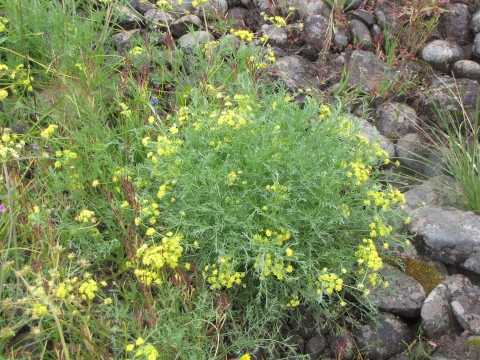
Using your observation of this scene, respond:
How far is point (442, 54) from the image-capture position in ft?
15.1

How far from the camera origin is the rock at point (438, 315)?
9.91 feet

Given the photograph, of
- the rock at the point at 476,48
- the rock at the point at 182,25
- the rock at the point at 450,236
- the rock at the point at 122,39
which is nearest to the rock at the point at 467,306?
the rock at the point at 450,236

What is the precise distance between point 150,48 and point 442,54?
2.56m

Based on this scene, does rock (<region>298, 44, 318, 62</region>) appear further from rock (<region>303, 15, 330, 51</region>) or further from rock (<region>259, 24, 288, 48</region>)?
rock (<region>259, 24, 288, 48</region>)

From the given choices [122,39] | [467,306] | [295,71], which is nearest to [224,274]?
[467,306]

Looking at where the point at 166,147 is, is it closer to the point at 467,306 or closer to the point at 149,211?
the point at 149,211

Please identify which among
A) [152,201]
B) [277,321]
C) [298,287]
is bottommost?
→ [277,321]

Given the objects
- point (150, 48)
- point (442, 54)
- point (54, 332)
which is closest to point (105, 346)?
point (54, 332)

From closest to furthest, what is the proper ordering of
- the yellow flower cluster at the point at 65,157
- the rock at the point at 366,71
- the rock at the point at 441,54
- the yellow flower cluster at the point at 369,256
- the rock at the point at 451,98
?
the yellow flower cluster at the point at 369,256 < the yellow flower cluster at the point at 65,157 < the rock at the point at 451,98 < the rock at the point at 366,71 < the rock at the point at 441,54

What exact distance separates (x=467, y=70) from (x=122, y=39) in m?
3.03

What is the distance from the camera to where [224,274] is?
2.69 metres

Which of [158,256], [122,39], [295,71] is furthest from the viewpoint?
[122,39]

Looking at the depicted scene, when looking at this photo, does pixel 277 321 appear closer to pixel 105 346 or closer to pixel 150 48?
pixel 105 346

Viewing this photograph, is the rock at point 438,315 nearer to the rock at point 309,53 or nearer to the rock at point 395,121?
the rock at point 395,121
